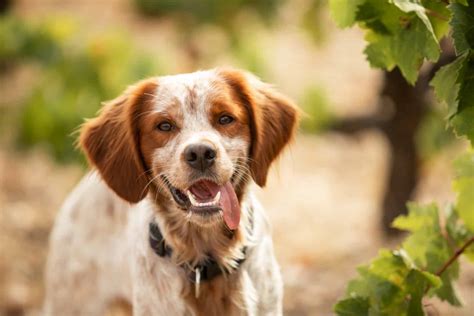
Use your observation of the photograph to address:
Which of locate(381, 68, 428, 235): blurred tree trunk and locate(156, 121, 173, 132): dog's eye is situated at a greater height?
locate(156, 121, 173, 132): dog's eye

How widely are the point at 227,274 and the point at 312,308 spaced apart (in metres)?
1.81

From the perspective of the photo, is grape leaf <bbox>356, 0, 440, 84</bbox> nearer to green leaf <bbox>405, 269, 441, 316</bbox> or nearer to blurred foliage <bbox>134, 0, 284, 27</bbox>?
green leaf <bbox>405, 269, 441, 316</bbox>

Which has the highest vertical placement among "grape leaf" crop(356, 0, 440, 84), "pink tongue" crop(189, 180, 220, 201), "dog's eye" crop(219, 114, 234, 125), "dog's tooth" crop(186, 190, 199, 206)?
"grape leaf" crop(356, 0, 440, 84)

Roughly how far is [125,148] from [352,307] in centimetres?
92

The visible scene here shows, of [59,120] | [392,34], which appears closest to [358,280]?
[392,34]

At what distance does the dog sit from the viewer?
310 centimetres

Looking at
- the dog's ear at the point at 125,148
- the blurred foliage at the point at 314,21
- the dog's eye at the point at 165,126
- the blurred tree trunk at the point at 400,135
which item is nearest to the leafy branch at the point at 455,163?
the dog's eye at the point at 165,126

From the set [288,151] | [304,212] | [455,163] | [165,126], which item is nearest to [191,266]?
[165,126]

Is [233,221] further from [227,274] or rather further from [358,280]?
[358,280]

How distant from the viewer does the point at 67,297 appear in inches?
156

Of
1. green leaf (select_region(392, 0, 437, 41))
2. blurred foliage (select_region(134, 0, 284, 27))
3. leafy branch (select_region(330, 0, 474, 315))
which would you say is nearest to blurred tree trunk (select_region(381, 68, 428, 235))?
blurred foliage (select_region(134, 0, 284, 27))

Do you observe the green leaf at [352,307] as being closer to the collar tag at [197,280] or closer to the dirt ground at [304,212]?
the collar tag at [197,280]

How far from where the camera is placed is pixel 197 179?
3031mm

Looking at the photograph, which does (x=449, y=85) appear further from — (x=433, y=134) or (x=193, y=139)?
(x=433, y=134)
